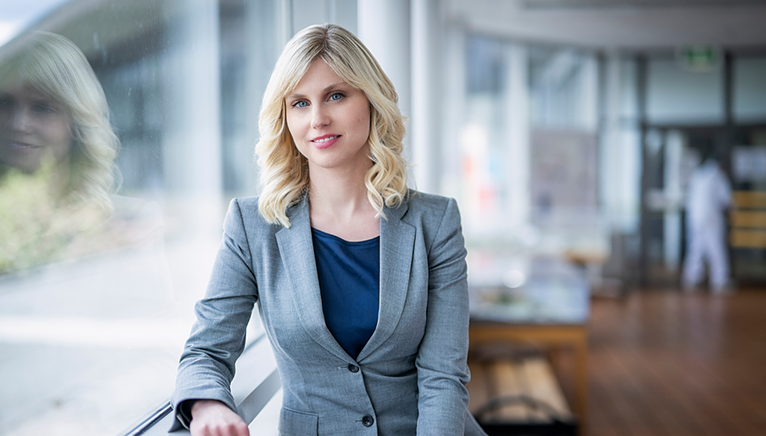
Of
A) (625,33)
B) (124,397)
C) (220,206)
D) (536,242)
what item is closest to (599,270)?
(536,242)

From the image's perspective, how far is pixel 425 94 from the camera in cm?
431

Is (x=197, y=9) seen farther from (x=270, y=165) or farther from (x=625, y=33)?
(x=625, y=33)

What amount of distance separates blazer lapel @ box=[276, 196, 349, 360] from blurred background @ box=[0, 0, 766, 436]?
0.38 metres

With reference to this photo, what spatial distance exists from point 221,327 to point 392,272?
42cm

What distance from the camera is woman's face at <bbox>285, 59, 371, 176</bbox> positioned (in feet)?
4.74

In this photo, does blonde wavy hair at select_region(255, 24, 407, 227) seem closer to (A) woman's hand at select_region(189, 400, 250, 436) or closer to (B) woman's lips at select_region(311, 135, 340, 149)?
(B) woman's lips at select_region(311, 135, 340, 149)

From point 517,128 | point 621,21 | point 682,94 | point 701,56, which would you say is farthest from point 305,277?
point 682,94

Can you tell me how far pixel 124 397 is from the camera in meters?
1.42

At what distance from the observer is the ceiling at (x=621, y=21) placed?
6754mm

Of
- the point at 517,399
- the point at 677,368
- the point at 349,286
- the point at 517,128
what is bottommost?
the point at 677,368

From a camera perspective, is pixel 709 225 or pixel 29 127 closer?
pixel 29 127

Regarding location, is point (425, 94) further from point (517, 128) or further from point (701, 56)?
point (701, 56)

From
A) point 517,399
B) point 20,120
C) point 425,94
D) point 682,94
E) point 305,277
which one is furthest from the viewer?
point 682,94

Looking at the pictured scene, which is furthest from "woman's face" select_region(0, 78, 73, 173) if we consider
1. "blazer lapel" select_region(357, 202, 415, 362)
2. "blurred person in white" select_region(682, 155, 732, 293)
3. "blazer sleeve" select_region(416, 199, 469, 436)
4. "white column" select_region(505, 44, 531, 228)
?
"blurred person in white" select_region(682, 155, 732, 293)
